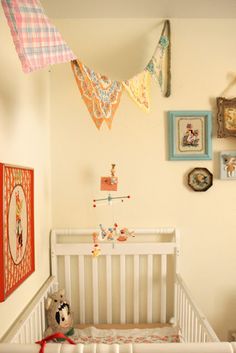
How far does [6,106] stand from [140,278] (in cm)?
133

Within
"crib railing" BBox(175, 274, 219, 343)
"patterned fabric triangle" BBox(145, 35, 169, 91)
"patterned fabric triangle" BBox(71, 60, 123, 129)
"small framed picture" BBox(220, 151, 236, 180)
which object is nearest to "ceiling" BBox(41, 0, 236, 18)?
"patterned fabric triangle" BBox(145, 35, 169, 91)

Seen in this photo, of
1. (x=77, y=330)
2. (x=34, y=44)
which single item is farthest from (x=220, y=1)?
(x=77, y=330)

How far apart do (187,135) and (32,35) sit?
1266mm

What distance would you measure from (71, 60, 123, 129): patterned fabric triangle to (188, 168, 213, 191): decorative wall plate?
2.21ft

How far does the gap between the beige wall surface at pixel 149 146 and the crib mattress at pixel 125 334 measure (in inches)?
13.6

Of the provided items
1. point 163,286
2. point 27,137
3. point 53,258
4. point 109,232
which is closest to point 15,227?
point 27,137

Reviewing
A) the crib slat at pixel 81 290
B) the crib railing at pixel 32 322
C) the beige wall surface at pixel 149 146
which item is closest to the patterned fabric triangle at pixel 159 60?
the beige wall surface at pixel 149 146

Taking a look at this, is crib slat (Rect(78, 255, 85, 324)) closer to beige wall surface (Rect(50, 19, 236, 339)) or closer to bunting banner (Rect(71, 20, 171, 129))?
beige wall surface (Rect(50, 19, 236, 339))

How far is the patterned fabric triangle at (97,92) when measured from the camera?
162 centimetres

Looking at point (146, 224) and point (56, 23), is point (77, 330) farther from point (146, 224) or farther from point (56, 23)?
point (56, 23)

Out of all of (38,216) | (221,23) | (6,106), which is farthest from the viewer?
(221,23)

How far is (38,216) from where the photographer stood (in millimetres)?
1821

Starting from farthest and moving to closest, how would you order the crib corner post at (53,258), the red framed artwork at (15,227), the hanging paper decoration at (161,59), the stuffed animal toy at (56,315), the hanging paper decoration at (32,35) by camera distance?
the crib corner post at (53,258)
the hanging paper decoration at (161,59)
the stuffed animal toy at (56,315)
the red framed artwork at (15,227)
the hanging paper decoration at (32,35)

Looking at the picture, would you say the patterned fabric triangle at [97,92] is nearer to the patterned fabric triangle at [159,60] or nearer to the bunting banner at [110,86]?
the bunting banner at [110,86]
